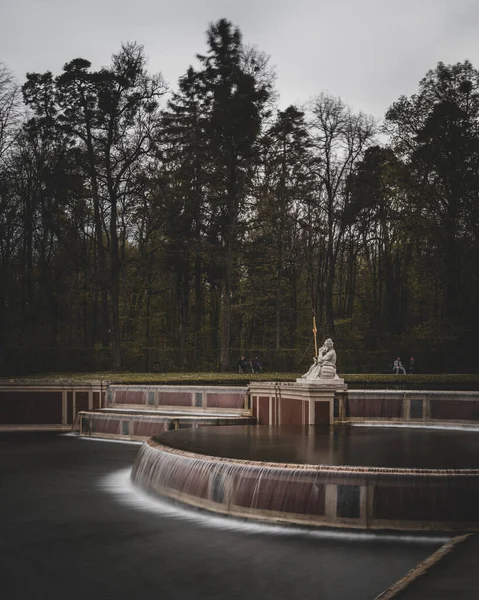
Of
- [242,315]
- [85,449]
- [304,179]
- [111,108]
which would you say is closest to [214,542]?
[85,449]

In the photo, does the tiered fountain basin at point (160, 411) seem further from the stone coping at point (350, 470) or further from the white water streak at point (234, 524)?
the stone coping at point (350, 470)

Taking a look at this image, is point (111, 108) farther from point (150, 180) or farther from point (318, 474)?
point (318, 474)

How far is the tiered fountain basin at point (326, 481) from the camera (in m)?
10.2

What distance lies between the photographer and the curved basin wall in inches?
400

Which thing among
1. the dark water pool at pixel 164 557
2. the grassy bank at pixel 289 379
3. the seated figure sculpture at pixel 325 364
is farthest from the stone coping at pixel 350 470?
the grassy bank at pixel 289 379

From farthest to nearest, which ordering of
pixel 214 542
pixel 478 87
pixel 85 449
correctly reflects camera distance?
1. pixel 478 87
2. pixel 85 449
3. pixel 214 542

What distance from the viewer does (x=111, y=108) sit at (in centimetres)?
3472

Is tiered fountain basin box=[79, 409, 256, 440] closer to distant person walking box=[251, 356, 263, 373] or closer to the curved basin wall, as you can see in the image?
the curved basin wall

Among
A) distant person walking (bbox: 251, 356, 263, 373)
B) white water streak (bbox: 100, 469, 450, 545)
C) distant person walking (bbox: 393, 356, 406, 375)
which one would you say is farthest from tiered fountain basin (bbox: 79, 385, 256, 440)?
distant person walking (bbox: 393, 356, 406, 375)

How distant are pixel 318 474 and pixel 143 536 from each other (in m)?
2.60

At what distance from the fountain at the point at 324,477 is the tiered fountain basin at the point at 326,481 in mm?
14

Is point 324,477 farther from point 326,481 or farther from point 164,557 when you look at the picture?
point 164,557

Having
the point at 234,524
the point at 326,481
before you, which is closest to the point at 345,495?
the point at 326,481

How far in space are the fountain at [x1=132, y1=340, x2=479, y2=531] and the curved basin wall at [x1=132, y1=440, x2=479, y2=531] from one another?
1cm
